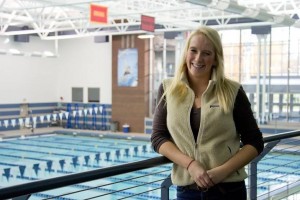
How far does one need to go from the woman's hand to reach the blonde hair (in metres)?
0.23

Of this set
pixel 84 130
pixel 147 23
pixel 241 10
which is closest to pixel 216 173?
pixel 241 10

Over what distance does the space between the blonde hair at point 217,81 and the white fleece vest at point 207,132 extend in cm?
2

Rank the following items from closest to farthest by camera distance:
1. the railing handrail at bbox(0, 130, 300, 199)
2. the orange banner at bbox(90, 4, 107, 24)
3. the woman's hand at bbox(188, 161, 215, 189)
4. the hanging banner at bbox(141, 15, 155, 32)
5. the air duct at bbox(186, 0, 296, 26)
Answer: the railing handrail at bbox(0, 130, 300, 199), the woman's hand at bbox(188, 161, 215, 189), the air duct at bbox(186, 0, 296, 26), the orange banner at bbox(90, 4, 107, 24), the hanging banner at bbox(141, 15, 155, 32)

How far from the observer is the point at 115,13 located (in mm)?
11336

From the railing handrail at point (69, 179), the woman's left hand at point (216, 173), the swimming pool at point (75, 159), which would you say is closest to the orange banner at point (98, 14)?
the swimming pool at point (75, 159)

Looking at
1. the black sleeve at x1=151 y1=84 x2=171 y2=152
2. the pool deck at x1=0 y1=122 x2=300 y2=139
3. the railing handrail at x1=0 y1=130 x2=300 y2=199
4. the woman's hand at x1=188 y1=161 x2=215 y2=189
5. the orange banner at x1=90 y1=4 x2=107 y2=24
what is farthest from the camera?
the pool deck at x1=0 y1=122 x2=300 y2=139

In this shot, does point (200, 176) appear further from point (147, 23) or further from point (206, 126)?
point (147, 23)

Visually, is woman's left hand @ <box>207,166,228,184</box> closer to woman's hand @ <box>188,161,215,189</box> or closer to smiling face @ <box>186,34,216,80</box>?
woman's hand @ <box>188,161,215,189</box>

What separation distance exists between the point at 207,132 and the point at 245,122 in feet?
0.54

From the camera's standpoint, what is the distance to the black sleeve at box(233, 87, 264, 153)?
5.49ft

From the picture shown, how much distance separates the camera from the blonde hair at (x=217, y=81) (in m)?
1.64

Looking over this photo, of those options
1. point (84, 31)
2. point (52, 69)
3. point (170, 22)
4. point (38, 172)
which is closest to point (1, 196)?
point (38, 172)

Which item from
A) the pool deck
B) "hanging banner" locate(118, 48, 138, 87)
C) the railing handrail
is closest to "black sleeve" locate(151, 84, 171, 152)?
the railing handrail

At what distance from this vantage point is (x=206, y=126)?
1.62 m
